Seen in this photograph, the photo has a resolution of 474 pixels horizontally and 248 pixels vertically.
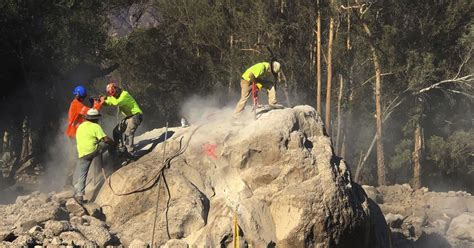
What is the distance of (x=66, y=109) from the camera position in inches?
1102

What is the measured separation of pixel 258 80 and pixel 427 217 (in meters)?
11.4

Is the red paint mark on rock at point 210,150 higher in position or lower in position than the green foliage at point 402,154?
higher

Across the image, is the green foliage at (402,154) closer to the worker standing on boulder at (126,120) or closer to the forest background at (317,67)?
the forest background at (317,67)

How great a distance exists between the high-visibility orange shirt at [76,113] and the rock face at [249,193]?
4.67 ft

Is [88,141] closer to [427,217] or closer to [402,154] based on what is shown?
[427,217]

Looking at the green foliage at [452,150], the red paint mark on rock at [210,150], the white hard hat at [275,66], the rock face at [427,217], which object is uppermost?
A: the white hard hat at [275,66]

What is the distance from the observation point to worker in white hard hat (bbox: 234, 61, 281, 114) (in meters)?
15.5

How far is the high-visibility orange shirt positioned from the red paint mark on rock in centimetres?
223

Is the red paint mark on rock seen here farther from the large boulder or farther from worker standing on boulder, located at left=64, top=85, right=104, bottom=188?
the large boulder

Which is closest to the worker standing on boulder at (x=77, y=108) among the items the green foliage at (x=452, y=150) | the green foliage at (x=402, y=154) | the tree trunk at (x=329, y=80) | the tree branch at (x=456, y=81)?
the tree trunk at (x=329, y=80)

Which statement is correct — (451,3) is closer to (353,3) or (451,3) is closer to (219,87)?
(353,3)

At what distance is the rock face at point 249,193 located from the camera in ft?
41.1

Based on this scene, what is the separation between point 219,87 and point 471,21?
1298 centimetres

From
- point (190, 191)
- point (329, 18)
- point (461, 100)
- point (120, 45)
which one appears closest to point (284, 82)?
point (329, 18)
